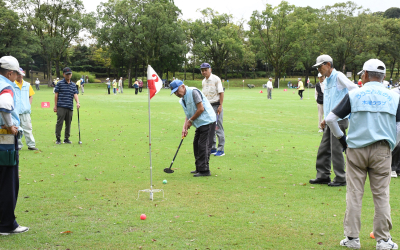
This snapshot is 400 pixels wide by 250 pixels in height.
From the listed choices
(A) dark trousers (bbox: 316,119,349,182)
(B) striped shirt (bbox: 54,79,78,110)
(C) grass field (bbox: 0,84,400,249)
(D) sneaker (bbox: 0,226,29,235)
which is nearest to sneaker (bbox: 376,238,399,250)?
(C) grass field (bbox: 0,84,400,249)

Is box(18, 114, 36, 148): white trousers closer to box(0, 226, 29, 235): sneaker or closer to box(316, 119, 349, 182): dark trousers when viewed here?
box(0, 226, 29, 235): sneaker

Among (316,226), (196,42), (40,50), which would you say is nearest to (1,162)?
(316,226)

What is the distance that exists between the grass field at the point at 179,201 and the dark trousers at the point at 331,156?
0.34 m

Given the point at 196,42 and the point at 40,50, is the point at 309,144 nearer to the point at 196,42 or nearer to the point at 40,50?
the point at 40,50

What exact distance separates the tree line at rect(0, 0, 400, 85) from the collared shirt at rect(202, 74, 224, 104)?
179 feet

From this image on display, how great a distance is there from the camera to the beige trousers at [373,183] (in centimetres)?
418

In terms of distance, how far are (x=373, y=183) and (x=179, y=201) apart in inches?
119

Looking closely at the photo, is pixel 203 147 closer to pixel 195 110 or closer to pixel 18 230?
pixel 195 110

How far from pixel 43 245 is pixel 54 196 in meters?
2.16

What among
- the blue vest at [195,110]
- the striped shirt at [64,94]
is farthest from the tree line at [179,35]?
the blue vest at [195,110]

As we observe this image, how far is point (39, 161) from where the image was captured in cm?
953

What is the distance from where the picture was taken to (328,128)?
6.98 m

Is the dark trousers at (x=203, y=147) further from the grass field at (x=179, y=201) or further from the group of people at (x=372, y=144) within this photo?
the group of people at (x=372, y=144)

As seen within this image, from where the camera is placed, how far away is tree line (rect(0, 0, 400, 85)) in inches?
2549
